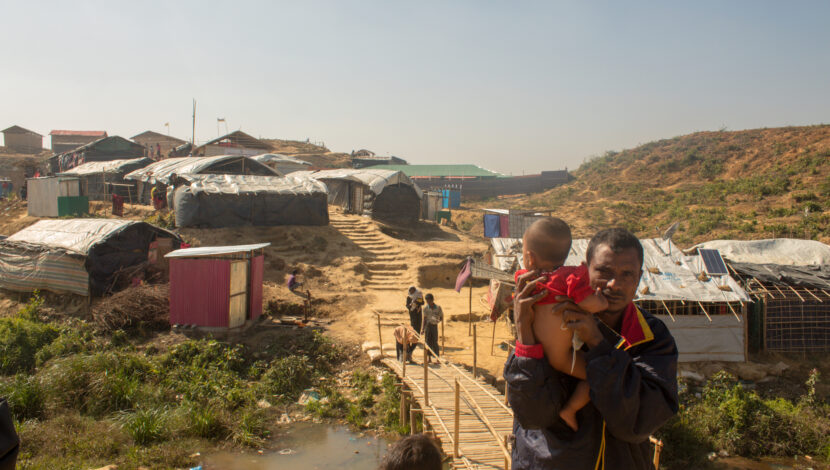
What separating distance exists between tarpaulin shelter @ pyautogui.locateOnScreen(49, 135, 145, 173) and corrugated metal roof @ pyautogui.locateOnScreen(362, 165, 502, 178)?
15.4 m

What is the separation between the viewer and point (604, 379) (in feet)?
5.23

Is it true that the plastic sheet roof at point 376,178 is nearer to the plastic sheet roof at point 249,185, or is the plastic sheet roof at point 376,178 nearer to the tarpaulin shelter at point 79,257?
the plastic sheet roof at point 249,185

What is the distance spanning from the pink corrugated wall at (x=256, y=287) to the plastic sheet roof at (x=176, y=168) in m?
9.03

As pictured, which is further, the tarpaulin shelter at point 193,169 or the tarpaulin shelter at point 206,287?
the tarpaulin shelter at point 193,169

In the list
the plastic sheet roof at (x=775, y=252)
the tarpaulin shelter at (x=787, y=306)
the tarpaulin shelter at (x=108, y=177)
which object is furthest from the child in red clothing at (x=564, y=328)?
the tarpaulin shelter at (x=108, y=177)

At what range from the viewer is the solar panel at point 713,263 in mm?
10594

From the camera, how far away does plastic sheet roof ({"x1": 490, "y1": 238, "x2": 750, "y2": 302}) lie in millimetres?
10094

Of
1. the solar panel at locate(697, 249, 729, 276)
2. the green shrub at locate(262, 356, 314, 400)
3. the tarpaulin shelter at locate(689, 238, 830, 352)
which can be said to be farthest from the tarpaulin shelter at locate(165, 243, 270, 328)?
the tarpaulin shelter at locate(689, 238, 830, 352)

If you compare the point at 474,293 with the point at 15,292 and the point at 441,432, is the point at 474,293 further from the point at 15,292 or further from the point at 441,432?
the point at 15,292

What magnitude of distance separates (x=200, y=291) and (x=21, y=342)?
3.44 metres

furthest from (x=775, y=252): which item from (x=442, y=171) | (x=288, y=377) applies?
(x=442, y=171)

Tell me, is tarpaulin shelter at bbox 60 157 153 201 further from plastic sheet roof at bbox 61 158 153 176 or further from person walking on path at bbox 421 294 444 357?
person walking on path at bbox 421 294 444 357

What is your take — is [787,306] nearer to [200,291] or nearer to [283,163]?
[200,291]

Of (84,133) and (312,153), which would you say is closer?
(84,133)
